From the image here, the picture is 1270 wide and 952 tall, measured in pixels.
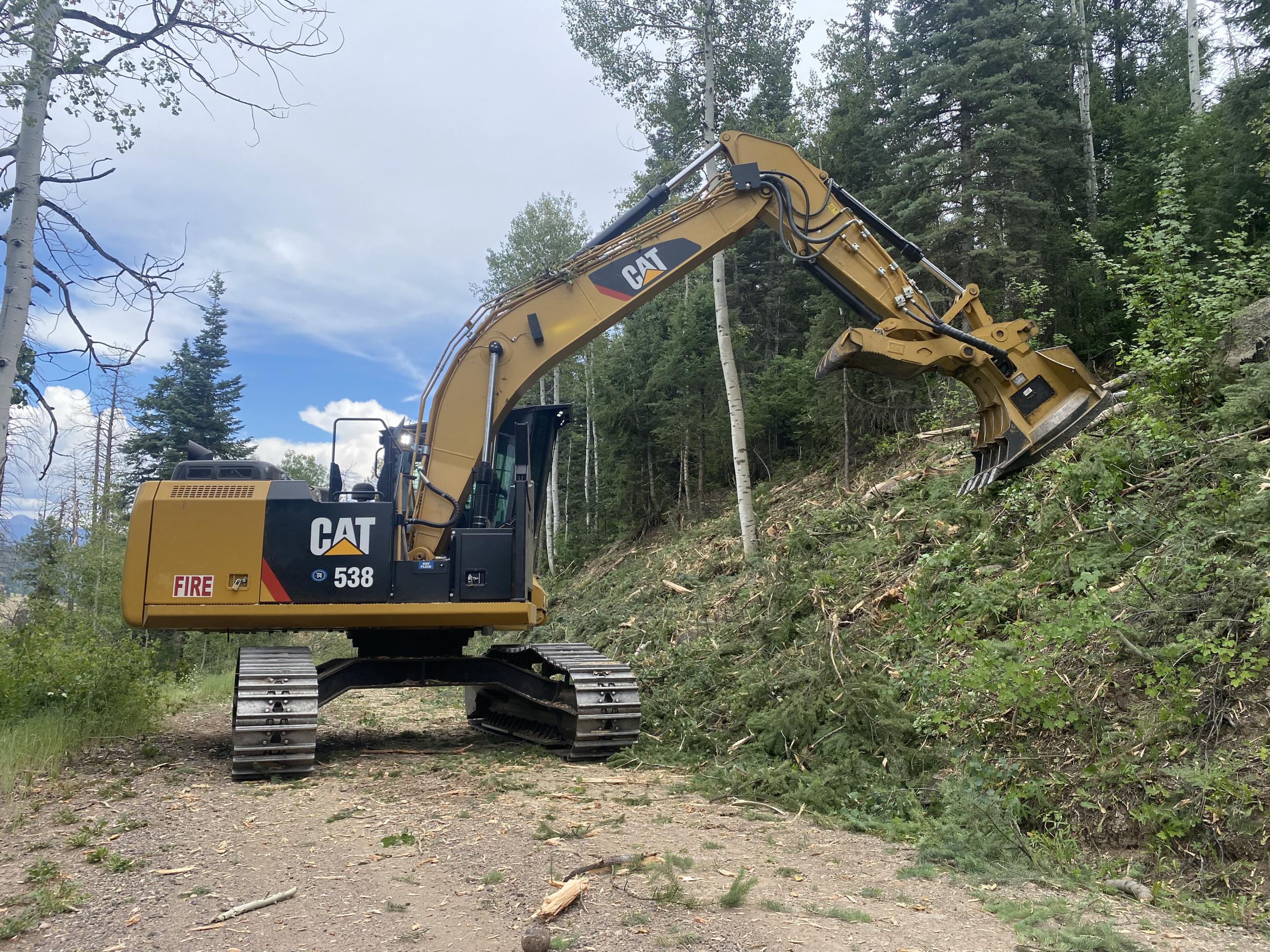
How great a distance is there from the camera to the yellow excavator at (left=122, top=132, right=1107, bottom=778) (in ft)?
22.8

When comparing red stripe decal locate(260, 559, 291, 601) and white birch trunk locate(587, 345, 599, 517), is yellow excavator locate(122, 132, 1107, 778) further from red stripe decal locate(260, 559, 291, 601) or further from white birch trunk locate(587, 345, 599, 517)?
white birch trunk locate(587, 345, 599, 517)

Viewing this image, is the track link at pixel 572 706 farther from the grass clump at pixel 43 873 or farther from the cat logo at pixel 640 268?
the grass clump at pixel 43 873

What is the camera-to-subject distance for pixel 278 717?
6.43 m

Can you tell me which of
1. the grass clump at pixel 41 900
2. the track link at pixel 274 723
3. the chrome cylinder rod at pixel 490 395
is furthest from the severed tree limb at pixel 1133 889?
the chrome cylinder rod at pixel 490 395

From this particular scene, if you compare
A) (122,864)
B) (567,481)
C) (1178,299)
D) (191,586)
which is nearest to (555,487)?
(567,481)

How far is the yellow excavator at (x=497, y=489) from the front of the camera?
695 centimetres

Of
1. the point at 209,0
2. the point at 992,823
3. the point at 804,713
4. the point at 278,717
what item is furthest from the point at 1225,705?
the point at 209,0

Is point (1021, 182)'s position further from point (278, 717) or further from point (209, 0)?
point (278, 717)

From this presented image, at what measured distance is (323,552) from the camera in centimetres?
704

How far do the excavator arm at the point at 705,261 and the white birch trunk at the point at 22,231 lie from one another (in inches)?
126

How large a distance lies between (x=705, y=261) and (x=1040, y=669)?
14.8ft

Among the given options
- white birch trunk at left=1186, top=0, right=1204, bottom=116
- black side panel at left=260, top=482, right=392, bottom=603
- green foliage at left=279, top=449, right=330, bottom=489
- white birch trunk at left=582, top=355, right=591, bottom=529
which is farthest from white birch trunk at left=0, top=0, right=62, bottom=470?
green foliage at left=279, top=449, right=330, bottom=489

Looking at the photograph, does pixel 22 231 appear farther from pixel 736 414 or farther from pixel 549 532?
pixel 549 532

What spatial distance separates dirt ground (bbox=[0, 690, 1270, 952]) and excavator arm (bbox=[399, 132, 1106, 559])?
2.45 meters
